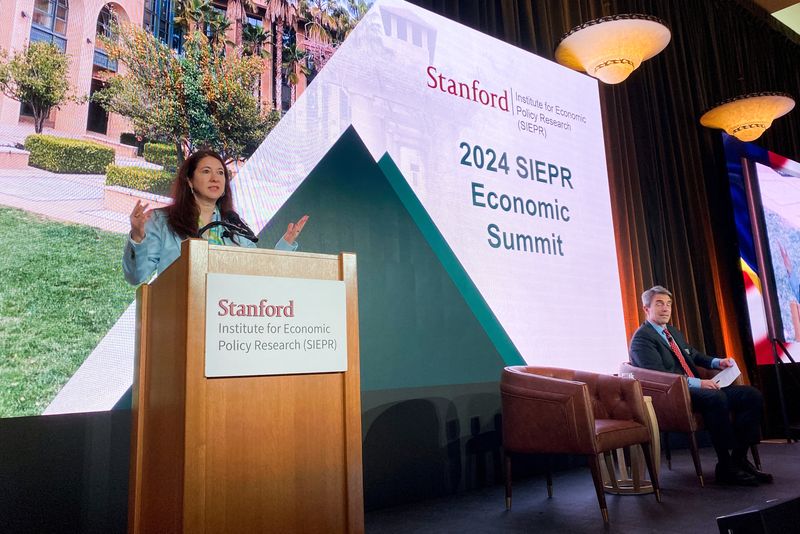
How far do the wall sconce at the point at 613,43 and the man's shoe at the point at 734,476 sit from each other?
2608 millimetres

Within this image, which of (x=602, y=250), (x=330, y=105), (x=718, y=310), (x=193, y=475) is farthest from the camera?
(x=718, y=310)

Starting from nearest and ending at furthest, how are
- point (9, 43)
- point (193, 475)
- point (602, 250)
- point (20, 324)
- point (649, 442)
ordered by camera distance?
point (193, 475), point (20, 324), point (9, 43), point (649, 442), point (602, 250)

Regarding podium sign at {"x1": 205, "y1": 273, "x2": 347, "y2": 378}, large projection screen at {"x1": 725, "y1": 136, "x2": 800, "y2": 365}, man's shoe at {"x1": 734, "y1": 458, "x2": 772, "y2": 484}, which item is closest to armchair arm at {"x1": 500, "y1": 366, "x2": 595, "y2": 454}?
man's shoe at {"x1": 734, "y1": 458, "x2": 772, "y2": 484}

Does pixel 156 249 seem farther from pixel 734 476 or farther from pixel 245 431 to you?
pixel 734 476

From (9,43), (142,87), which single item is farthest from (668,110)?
(9,43)

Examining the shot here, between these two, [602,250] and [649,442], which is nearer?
[649,442]

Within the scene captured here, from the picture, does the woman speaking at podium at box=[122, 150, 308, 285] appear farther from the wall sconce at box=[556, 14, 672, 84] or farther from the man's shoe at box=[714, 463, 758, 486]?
the wall sconce at box=[556, 14, 672, 84]

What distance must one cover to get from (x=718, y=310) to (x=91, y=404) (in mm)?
5265

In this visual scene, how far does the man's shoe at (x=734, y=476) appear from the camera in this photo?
331 centimetres

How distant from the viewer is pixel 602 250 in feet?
14.9

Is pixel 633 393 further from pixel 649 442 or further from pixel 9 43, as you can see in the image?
pixel 9 43

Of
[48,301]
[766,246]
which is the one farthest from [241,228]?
[766,246]

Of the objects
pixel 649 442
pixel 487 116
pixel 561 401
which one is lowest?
pixel 649 442

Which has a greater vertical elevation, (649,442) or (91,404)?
(91,404)
